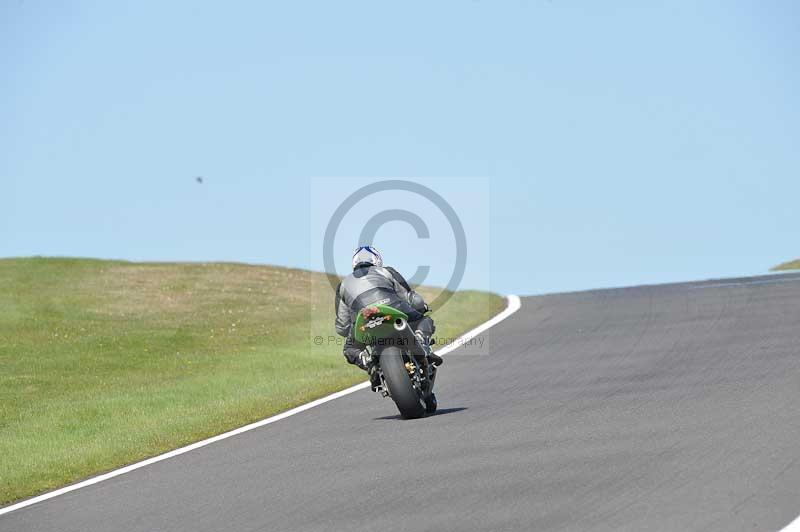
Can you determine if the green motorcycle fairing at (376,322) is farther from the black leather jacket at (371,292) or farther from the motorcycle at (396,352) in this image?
the black leather jacket at (371,292)

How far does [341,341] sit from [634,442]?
1684 cm

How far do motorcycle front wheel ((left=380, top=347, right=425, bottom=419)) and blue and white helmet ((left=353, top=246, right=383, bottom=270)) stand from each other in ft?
3.99

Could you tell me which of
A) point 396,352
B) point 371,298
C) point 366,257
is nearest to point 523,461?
point 396,352

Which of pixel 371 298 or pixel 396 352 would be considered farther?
pixel 371 298

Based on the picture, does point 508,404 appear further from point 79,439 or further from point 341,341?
point 341,341

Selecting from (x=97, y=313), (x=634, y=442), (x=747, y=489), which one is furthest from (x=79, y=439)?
(x=97, y=313)

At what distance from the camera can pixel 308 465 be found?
11.4 m

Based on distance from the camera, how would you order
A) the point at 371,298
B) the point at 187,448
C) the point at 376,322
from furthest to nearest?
the point at 371,298, the point at 187,448, the point at 376,322

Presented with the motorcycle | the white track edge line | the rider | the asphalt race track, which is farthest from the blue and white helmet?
the white track edge line

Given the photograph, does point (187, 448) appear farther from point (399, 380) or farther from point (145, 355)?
point (145, 355)

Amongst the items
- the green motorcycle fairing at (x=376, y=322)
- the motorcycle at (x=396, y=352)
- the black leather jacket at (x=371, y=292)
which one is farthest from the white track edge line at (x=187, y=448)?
the green motorcycle fairing at (x=376, y=322)

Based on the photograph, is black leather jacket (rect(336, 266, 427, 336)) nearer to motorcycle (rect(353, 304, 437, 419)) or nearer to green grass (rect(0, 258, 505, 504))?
motorcycle (rect(353, 304, 437, 419))

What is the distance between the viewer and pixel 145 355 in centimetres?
2397

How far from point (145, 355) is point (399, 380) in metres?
11.4
